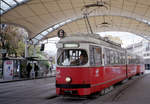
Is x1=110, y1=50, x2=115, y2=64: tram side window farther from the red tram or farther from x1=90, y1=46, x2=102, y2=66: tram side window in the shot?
the red tram

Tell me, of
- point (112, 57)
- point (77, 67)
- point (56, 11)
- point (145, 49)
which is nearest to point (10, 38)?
point (56, 11)

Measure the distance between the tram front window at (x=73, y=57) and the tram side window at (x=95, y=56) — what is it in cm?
44

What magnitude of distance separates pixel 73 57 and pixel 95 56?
4.21ft

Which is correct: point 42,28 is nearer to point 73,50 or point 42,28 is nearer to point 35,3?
point 35,3

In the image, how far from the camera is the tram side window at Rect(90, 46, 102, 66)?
35.1 feet

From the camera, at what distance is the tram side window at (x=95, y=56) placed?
10.7 m

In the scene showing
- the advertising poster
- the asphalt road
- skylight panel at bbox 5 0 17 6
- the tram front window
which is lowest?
the asphalt road

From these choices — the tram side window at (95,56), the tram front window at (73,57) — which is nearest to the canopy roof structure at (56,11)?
the tram side window at (95,56)

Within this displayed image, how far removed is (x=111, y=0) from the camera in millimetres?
35125

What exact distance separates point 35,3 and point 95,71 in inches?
948

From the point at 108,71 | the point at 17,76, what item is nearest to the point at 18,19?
the point at 17,76

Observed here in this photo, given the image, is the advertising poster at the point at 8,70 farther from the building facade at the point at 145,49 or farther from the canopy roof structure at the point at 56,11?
the building facade at the point at 145,49

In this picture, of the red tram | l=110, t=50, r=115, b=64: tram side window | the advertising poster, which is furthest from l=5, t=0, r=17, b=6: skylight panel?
the red tram

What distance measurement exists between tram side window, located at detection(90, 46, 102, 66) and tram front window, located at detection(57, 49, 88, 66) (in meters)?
0.44
